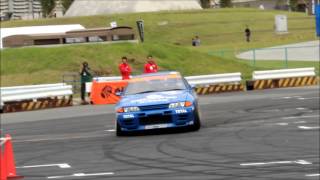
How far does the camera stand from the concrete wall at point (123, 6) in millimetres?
115875

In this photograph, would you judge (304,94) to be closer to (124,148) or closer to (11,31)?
(124,148)

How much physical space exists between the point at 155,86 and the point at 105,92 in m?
11.7

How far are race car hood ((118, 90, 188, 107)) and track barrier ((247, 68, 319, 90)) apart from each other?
53.9 feet

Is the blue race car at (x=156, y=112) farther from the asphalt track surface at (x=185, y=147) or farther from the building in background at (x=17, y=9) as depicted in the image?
the building in background at (x=17, y=9)

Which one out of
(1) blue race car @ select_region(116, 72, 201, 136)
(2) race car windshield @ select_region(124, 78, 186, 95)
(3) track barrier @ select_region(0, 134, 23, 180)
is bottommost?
(1) blue race car @ select_region(116, 72, 201, 136)

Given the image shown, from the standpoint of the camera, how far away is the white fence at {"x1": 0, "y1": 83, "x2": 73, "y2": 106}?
2834 cm

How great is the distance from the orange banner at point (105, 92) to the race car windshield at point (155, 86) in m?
11.2

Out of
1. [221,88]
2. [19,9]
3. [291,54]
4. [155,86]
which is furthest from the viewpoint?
[19,9]

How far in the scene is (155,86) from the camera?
56.8ft

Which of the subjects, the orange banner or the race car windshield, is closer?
the race car windshield

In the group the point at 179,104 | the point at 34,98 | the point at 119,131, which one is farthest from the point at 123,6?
the point at 179,104

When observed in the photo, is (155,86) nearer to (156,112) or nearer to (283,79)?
(156,112)

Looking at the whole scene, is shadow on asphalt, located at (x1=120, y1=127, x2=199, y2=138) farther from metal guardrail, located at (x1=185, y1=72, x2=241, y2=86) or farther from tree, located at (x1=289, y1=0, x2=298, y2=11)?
tree, located at (x1=289, y1=0, x2=298, y2=11)

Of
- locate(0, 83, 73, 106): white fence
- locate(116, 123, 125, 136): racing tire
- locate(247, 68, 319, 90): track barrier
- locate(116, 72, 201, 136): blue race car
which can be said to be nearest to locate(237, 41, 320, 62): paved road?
locate(247, 68, 319, 90): track barrier
